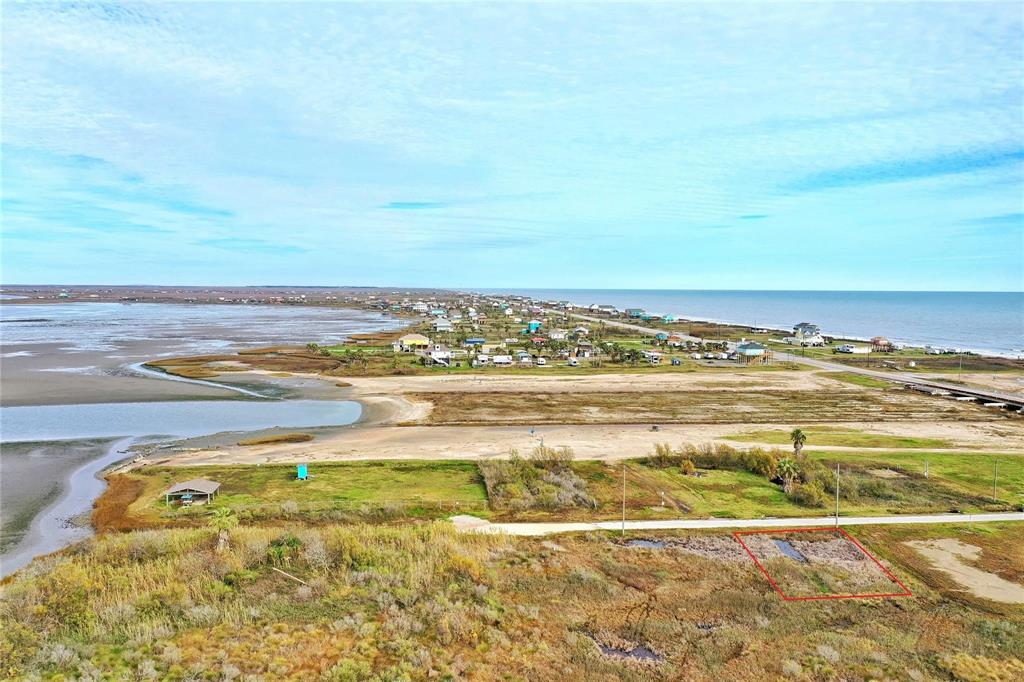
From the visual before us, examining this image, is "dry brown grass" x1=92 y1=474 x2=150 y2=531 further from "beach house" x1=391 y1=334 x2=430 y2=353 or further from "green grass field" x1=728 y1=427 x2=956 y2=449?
"beach house" x1=391 y1=334 x2=430 y2=353

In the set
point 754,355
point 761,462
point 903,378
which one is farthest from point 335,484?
point 754,355

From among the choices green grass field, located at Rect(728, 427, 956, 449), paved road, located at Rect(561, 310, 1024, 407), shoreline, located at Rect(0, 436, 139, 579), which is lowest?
shoreline, located at Rect(0, 436, 139, 579)

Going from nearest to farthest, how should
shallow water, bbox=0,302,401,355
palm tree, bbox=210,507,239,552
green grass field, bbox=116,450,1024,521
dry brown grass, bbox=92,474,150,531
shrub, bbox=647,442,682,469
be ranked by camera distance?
palm tree, bbox=210,507,239,552, dry brown grass, bbox=92,474,150,531, green grass field, bbox=116,450,1024,521, shrub, bbox=647,442,682,469, shallow water, bbox=0,302,401,355

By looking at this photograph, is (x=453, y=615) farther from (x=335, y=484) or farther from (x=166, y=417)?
(x=166, y=417)

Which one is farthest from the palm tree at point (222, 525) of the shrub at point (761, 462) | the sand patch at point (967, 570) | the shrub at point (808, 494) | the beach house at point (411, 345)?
the beach house at point (411, 345)

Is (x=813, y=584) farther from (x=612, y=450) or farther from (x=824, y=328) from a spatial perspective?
(x=824, y=328)

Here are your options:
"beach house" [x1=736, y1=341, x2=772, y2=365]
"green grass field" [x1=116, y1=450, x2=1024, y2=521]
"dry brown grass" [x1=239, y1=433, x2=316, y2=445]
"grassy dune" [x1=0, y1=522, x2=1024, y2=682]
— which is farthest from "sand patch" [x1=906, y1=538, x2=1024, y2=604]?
"beach house" [x1=736, y1=341, x2=772, y2=365]
